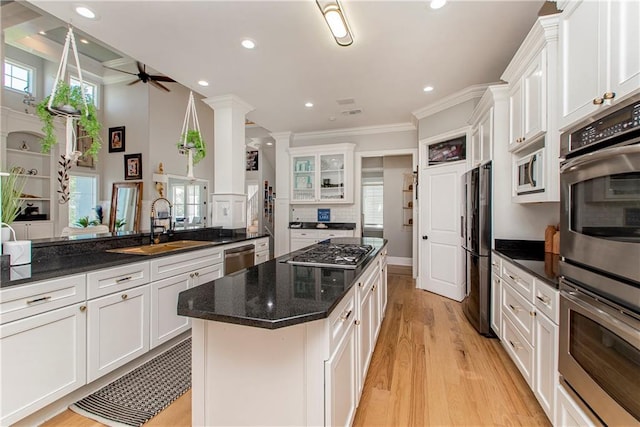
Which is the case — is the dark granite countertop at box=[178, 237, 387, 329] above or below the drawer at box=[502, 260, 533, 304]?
above

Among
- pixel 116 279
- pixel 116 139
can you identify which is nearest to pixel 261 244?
pixel 116 279

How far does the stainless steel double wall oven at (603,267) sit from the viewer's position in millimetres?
1009

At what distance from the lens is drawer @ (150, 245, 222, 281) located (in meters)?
2.33

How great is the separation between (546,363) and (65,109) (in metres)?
3.57

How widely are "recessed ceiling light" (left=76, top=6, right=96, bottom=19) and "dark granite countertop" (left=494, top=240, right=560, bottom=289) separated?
3765 millimetres

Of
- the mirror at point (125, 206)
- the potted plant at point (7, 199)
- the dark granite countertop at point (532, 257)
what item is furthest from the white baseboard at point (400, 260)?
the potted plant at point (7, 199)

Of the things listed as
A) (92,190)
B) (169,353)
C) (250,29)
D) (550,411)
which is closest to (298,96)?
(250,29)

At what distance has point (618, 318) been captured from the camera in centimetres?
104

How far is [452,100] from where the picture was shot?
390 centimetres

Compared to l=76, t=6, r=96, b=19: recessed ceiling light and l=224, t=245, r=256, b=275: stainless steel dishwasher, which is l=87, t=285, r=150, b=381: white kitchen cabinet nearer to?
l=224, t=245, r=256, b=275: stainless steel dishwasher

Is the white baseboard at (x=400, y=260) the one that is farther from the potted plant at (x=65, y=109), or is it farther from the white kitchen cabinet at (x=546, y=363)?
the potted plant at (x=65, y=109)

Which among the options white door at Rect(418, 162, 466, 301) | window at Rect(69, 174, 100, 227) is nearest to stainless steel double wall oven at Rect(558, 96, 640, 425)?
white door at Rect(418, 162, 466, 301)

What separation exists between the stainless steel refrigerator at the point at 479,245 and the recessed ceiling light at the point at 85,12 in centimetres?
363

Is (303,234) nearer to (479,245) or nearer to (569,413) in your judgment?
(479,245)
